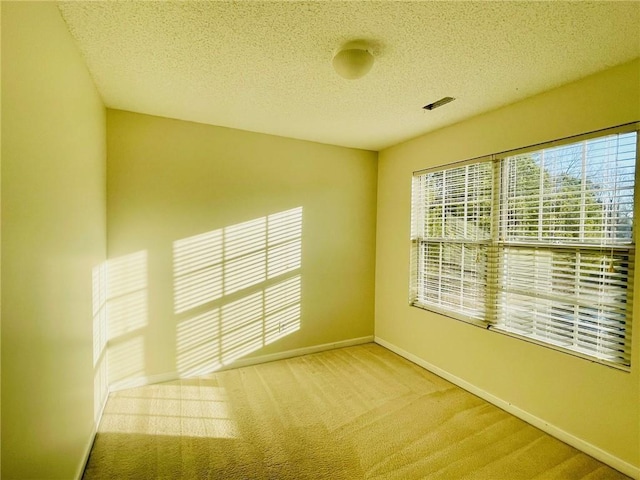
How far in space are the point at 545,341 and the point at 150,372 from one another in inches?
130

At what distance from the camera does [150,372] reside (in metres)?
2.86

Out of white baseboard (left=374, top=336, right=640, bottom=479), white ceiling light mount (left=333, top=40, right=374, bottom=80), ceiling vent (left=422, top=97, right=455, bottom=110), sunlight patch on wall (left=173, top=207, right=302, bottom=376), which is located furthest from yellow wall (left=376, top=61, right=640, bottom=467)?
white ceiling light mount (left=333, top=40, right=374, bottom=80)

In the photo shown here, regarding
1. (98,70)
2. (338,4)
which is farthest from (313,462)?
(98,70)

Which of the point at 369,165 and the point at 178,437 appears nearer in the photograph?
the point at 178,437

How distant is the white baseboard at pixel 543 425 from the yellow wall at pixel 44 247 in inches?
113

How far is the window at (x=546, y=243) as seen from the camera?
6.33ft

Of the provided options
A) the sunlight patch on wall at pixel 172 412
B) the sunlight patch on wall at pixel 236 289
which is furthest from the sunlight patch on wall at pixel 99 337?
the sunlight patch on wall at pixel 236 289

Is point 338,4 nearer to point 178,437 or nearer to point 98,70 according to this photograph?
point 98,70

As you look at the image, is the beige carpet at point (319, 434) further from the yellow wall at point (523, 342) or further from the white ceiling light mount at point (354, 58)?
the white ceiling light mount at point (354, 58)

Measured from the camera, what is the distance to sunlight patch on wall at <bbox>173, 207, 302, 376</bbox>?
2.97 m

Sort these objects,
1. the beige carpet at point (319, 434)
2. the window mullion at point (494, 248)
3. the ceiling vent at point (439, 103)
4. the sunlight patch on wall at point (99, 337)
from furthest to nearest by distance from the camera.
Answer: the window mullion at point (494, 248) < the ceiling vent at point (439, 103) < the sunlight patch on wall at point (99, 337) < the beige carpet at point (319, 434)

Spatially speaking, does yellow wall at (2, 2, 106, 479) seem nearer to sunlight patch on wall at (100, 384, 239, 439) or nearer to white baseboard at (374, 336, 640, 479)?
sunlight patch on wall at (100, 384, 239, 439)

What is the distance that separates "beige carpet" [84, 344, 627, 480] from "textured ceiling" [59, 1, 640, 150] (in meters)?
2.47

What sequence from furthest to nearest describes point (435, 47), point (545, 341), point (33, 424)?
point (545, 341), point (435, 47), point (33, 424)
